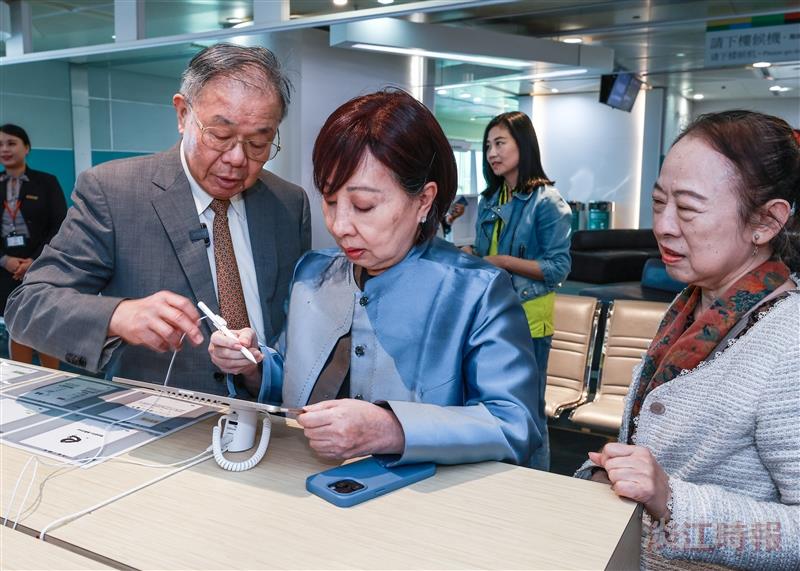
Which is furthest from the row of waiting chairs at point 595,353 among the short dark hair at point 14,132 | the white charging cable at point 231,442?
the short dark hair at point 14,132

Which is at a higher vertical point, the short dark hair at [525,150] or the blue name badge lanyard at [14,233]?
the short dark hair at [525,150]

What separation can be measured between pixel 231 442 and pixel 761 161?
3.99 ft

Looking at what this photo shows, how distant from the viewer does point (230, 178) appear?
189 cm

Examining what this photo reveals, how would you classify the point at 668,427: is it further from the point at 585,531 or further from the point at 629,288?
the point at 629,288

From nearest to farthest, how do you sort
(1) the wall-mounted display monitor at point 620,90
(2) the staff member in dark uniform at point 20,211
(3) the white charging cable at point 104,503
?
(3) the white charging cable at point 104,503, (2) the staff member in dark uniform at point 20,211, (1) the wall-mounted display monitor at point 620,90

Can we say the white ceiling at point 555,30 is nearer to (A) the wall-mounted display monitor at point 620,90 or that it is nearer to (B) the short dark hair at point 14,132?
(A) the wall-mounted display monitor at point 620,90

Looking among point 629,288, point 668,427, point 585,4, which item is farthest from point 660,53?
point 668,427

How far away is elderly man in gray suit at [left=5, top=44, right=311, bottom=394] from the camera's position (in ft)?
5.95

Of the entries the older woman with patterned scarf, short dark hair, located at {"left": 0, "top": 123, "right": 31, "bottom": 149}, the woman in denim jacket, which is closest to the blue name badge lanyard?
short dark hair, located at {"left": 0, "top": 123, "right": 31, "bottom": 149}

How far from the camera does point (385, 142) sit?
4.69 feet

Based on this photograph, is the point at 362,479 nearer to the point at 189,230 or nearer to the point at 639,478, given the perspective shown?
the point at 639,478

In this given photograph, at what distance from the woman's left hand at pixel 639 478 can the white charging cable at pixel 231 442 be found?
2.16 ft

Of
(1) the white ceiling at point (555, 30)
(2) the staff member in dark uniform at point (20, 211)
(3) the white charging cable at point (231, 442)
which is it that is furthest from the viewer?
(2) the staff member in dark uniform at point (20, 211)

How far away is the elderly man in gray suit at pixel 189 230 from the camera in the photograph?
1.81 m
